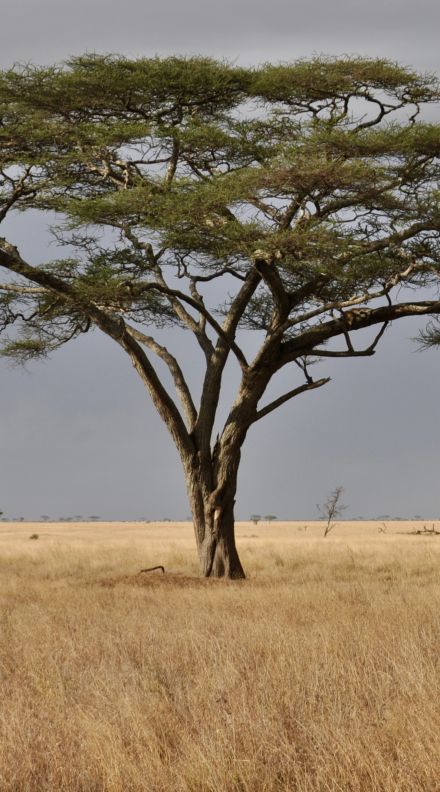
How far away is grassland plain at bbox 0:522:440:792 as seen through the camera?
410 centimetres

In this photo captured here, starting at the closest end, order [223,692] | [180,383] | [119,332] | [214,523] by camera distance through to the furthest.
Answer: [223,692] → [119,332] → [214,523] → [180,383]

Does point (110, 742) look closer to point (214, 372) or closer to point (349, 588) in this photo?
point (349, 588)

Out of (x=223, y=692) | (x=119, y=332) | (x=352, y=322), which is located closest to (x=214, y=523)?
(x=119, y=332)

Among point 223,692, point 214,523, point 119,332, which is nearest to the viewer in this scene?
point 223,692

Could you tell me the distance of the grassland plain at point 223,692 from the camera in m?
4.10

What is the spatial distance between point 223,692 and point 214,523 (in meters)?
8.94

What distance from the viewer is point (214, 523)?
14.6 meters

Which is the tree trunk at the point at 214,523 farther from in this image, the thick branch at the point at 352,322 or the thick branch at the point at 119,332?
the thick branch at the point at 352,322

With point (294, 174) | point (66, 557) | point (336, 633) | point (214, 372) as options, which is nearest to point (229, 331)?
point (214, 372)

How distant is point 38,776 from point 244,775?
1.22 m

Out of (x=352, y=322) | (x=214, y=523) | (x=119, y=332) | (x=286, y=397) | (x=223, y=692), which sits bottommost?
(x=223, y=692)

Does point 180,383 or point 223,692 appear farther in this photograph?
point 180,383

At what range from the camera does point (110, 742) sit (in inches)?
179

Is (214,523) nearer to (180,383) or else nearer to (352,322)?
(180,383)
